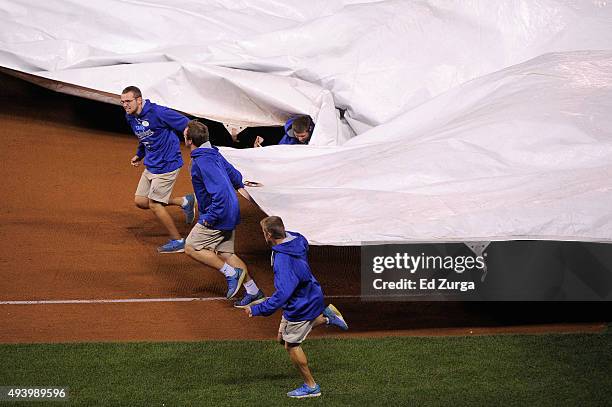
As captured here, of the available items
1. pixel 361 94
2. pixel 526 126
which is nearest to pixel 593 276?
Result: pixel 526 126

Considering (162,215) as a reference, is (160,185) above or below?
above

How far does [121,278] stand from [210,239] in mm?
1250

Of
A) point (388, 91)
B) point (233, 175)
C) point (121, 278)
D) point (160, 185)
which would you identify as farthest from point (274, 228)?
point (388, 91)

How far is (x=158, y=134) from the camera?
1042 centimetres

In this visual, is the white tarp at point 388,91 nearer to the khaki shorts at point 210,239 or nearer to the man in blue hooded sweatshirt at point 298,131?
the man in blue hooded sweatshirt at point 298,131

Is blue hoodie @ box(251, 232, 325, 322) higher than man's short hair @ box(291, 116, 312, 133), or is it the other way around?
man's short hair @ box(291, 116, 312, 133)

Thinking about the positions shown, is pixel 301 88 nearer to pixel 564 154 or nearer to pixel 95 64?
pixel 95 64

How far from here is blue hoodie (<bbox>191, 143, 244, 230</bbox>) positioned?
8.94 metres

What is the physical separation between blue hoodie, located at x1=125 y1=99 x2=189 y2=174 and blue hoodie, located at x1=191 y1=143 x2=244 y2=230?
1.39m

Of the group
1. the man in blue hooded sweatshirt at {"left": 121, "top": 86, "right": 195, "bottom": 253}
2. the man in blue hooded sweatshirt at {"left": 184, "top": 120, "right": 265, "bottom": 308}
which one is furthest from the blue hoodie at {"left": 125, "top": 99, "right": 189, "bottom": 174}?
the man in blue hooded sweatshirt at {"left": 184, "top": 120, "right": 265, "bottom": 308}

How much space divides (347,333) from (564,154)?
258 centimetres

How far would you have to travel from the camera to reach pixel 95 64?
44.9 feet

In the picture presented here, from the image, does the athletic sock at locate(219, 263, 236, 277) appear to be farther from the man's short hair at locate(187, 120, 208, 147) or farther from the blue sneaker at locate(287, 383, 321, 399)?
the blue sneaker at locate(287, 383, 321, 399)

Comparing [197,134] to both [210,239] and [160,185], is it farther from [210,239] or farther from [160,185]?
[160,185]
